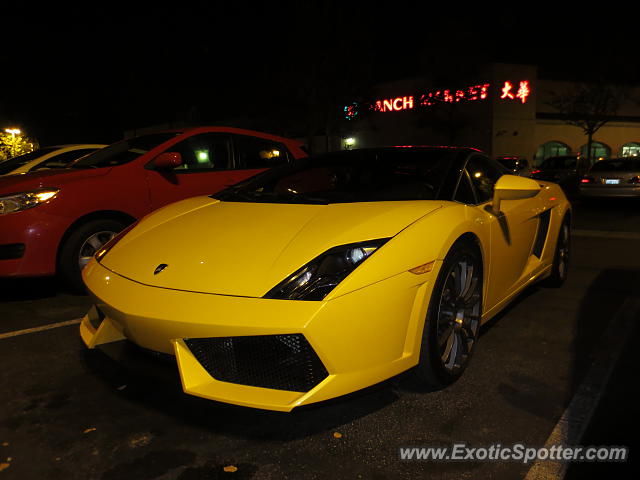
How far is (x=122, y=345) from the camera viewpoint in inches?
89.1

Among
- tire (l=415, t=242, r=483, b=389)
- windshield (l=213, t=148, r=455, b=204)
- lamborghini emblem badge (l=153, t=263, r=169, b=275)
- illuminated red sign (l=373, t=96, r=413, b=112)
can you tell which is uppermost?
illuminated red sign (l=373, t=96, r=413, b=112)

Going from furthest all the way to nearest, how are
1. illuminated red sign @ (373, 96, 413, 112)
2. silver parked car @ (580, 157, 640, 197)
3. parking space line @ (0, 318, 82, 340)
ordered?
illuminated red sign @ (373, 96, 413, 112)
silver parked car @ (580, 157, 640, 197)
parking space line @ (0, 318, 82, 340)

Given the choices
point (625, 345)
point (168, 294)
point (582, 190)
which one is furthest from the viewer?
point (582, 190)

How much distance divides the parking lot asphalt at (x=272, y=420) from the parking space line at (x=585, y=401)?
33 mm

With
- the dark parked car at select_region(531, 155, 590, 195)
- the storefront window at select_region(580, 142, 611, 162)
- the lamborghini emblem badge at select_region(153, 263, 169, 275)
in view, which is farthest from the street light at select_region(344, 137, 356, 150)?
the lamborghini emblem badge at select_region(153, 263, 169, 275)

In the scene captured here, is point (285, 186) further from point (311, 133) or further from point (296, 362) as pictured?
point (311, 133)

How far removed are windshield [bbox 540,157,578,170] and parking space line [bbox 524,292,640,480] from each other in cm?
1498

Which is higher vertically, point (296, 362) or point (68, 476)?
point (296, 362)

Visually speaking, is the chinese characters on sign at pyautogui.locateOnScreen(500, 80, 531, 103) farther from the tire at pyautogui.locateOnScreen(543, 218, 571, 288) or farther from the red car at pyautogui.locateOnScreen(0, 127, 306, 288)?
the tire at pyautogui.locateOnScreen(543, 218, 571, 288)

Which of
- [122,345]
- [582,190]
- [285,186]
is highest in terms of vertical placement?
[285,186]

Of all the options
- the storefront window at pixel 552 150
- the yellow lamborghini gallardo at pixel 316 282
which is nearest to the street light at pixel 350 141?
the storefront window at pixel 552 150

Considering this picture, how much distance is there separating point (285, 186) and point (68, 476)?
227 centimetres

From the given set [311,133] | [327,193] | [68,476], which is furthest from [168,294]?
[311,133]

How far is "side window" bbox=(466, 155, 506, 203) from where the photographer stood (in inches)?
124
